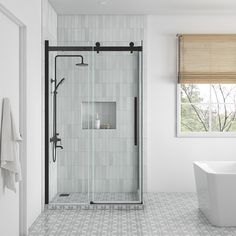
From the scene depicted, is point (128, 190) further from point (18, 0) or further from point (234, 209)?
point (18, 0)

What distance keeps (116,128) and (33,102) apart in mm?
1288

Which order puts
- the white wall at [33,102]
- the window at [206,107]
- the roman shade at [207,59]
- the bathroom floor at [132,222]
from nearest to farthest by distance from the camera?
the bathroom floor at [132,222]
the white wall at [33,102]
the roman shade at [207,59]
the window at [206,107]

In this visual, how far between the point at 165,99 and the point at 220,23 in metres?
1.50

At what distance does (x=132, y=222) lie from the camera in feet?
17.9

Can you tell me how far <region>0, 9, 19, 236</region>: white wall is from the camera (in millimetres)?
4215

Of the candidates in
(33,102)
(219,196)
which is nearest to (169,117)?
(219,196)

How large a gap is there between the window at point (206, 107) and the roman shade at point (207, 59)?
0.24 meters

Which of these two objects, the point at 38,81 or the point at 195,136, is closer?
the point at 38,81

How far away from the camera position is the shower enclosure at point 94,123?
6.20 meters

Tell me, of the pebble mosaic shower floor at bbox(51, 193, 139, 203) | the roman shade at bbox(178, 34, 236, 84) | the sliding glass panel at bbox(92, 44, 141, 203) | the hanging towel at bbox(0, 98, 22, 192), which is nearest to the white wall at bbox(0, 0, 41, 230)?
the pebble mosaic shower floor at bbox(51, 193, 139, 203)

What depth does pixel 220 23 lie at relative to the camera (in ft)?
24.3

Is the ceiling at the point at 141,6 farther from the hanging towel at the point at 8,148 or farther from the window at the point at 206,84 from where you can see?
the hanging towel at the point at 8,148

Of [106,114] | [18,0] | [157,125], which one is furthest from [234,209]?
[18,0]

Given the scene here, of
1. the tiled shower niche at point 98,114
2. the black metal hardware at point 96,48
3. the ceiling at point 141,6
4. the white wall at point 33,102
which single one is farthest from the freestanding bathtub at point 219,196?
the ceiling at point 141,6
